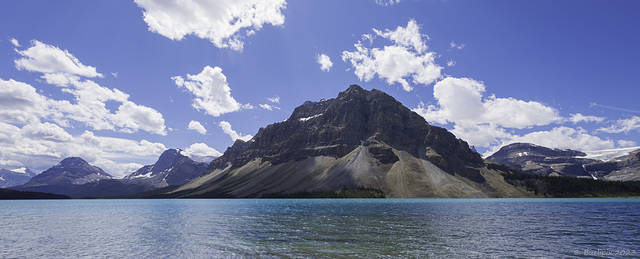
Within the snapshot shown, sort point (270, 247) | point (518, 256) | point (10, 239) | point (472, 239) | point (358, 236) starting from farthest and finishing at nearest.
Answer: point (10, 239) → point (358, 236) → point (472, 239) → point (270, 247) → point (518, 256)

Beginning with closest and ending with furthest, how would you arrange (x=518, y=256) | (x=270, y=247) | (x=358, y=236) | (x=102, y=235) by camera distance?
(x=518, y=256)
(x=270, y=247)
(x=358, y=236)
(x=102, y=235)

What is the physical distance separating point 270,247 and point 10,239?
39.5m

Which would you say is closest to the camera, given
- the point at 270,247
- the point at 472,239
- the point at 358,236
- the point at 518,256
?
the point at 518,256

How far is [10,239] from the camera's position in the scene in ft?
162

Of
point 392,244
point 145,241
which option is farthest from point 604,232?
point 145,241

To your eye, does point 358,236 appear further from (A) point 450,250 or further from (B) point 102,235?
(B) point 102,235

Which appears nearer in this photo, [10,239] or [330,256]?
[330,256]

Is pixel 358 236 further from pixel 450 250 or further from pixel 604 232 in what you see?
pixel 604 232

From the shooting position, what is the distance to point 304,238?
148 feet

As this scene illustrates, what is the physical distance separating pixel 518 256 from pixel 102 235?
55.6 metres

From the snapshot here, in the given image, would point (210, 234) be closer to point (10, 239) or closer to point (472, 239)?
point (10, 239)

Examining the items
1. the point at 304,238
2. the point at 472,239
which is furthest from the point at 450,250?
the point at 304,238

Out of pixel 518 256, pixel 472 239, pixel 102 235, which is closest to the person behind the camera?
pixel 518 256

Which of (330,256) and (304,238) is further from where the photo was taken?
(304,238)
